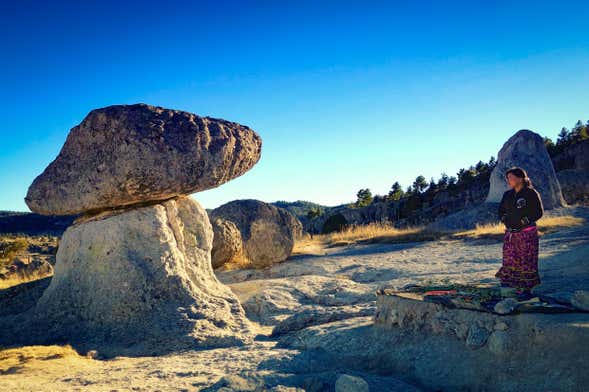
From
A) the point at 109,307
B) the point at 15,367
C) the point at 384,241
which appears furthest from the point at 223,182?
the point at 384,241

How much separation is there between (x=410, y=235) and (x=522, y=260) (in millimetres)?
A: 9971

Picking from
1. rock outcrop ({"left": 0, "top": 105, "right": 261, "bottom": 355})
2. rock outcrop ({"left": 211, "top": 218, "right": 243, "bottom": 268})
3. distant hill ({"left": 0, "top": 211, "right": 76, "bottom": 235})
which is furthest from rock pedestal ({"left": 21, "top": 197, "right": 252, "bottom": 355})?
distant hill ({"left": 0, "top": 211, "right": 76, "bottom": 235})

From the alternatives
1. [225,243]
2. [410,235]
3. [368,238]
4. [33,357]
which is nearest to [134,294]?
[33,357]

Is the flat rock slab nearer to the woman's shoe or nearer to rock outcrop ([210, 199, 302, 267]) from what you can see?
the woman's shoe

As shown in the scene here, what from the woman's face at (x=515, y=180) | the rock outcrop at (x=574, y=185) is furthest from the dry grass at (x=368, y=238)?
the woman's face at (x=515, y=180)

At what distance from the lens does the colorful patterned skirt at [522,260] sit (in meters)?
4.90

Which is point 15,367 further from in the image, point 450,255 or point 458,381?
point 450,255

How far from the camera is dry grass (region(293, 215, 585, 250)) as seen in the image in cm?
1246

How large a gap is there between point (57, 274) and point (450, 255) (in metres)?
7.96

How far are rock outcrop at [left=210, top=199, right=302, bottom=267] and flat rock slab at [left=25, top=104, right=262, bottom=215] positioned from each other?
223 inches

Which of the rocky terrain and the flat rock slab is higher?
the flat rock slab

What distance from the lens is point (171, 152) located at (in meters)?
5.18

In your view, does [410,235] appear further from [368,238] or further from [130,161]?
[130,161]

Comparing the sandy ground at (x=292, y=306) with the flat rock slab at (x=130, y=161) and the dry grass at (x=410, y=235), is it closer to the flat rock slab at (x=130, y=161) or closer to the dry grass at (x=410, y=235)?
the dry grass at (x=410, y=235)
